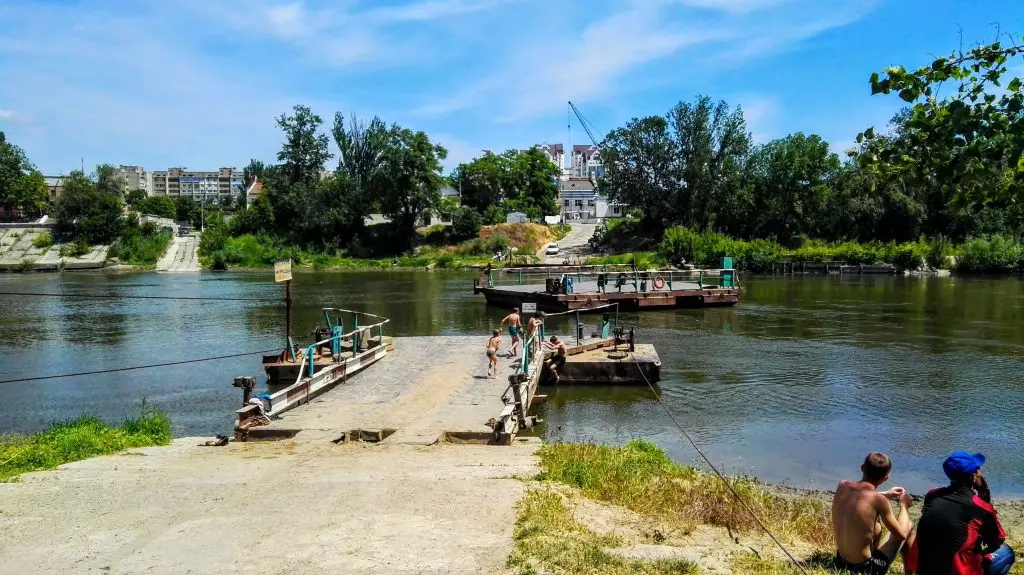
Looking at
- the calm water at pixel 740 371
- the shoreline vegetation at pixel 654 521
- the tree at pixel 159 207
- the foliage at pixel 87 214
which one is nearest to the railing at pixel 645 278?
the calm water at pixel 740 371

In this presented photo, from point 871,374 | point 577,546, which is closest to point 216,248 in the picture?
point 871,374

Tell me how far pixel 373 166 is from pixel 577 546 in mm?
99540

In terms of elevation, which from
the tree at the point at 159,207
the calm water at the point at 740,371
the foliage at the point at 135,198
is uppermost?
the foliage at the point at 135,198

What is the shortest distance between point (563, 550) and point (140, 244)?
10133cm

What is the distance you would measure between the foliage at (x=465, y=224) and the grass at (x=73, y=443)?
81909 millimetres

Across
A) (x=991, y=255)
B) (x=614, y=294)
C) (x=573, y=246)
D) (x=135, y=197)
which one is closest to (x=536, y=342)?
(x=614, y=294)

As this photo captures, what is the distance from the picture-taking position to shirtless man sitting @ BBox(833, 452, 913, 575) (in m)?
7.03

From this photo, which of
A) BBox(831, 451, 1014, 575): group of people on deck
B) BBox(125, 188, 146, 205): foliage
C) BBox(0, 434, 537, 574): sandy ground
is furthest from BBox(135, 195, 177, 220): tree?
BBox(831, 451, 1014, 575): group of people on deck

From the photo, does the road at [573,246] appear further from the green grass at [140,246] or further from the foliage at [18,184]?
the foliage at [18,184]

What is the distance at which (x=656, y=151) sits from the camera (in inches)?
3780

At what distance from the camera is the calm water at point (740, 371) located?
1698 cm

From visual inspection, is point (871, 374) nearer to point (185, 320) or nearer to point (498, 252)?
point (185, 320)

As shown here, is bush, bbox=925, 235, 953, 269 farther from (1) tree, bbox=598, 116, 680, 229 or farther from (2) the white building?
(2) the white building

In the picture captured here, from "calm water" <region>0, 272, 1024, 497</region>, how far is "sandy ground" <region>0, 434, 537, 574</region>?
6515mm
